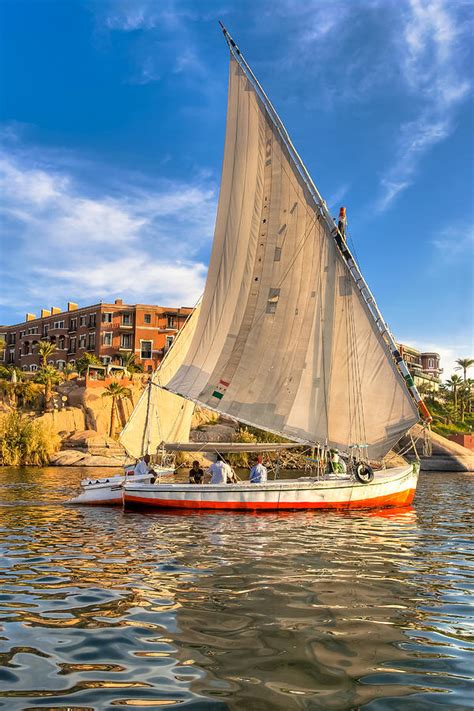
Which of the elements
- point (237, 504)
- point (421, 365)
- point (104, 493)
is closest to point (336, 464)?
point (237, 504)

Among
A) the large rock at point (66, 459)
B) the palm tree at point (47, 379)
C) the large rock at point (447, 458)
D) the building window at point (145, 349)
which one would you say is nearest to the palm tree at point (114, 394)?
the palm tree at point (47, 379)

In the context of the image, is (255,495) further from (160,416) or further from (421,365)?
(421,365)

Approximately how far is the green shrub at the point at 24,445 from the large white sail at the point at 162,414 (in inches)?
1161

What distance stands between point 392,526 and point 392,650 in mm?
14613

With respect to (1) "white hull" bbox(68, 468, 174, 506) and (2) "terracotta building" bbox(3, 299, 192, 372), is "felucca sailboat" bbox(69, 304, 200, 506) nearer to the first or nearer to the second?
(1) "white hull" bbox(68, 468, 174, 506)

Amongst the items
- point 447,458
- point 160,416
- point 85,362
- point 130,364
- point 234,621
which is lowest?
point 447,458

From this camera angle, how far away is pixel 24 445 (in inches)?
2478

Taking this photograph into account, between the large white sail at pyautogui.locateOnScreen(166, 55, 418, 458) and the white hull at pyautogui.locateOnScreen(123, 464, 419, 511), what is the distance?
8.48 feet

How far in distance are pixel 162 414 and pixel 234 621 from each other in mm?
29449

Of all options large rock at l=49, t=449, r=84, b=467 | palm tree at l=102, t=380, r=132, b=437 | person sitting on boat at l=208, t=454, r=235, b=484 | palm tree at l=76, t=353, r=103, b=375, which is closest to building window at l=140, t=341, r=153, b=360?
palm tree at l=76, t=353, r=103, b=375

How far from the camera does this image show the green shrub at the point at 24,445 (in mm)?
61719

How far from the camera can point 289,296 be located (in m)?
29.2

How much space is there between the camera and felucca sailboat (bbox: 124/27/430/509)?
2822 centimetres

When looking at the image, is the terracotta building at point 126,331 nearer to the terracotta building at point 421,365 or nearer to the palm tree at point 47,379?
the palm tree at point 47,379
